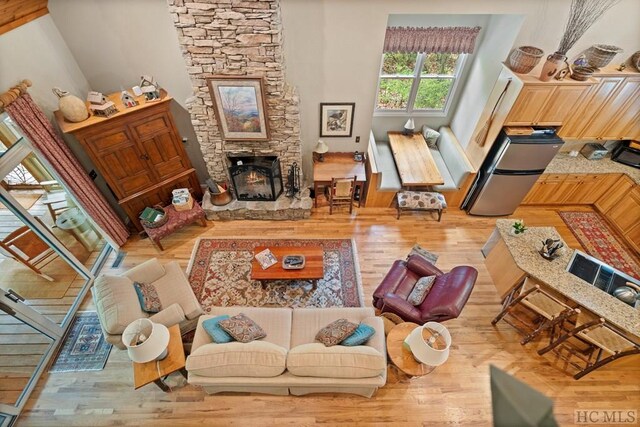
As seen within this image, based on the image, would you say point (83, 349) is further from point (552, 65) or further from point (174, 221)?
point (552, 65)

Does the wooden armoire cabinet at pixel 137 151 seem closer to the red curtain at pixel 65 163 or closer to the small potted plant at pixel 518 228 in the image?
the red curtain at pixel 65 163

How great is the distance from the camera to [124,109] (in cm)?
415

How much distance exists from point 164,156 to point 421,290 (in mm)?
4246

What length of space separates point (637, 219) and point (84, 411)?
A: 8393 millimetres

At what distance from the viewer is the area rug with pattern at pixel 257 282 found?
14.6 feet

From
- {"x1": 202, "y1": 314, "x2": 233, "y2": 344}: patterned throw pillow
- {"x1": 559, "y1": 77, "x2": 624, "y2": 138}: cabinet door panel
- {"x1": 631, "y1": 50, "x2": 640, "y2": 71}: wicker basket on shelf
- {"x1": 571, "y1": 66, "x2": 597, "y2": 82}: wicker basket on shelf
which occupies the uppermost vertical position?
{"x1": 631, "y1": 50, "x2": 640, "y2": 71}: wicker basket on shelf

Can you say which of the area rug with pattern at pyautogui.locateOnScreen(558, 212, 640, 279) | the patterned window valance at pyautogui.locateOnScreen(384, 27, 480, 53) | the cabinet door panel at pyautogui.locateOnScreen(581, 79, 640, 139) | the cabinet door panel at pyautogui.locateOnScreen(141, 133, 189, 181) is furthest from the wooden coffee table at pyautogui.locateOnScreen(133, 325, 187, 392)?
the cabinet door panel at pyautogui.locateOnScreen(581, 79, 640, 139)

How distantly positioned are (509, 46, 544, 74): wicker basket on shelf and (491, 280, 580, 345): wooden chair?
115 inches

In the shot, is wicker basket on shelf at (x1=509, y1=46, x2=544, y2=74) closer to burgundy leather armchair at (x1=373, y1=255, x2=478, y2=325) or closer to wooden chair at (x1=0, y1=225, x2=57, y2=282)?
burgundy leather armchair at (x1=373, y1=255, x2=478, y2=325)

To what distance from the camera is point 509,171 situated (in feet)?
16.4

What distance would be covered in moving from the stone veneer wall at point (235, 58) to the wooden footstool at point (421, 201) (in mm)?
2027

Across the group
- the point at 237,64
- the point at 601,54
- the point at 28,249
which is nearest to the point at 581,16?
the point at 601,54

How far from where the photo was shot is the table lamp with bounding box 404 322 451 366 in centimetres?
297
